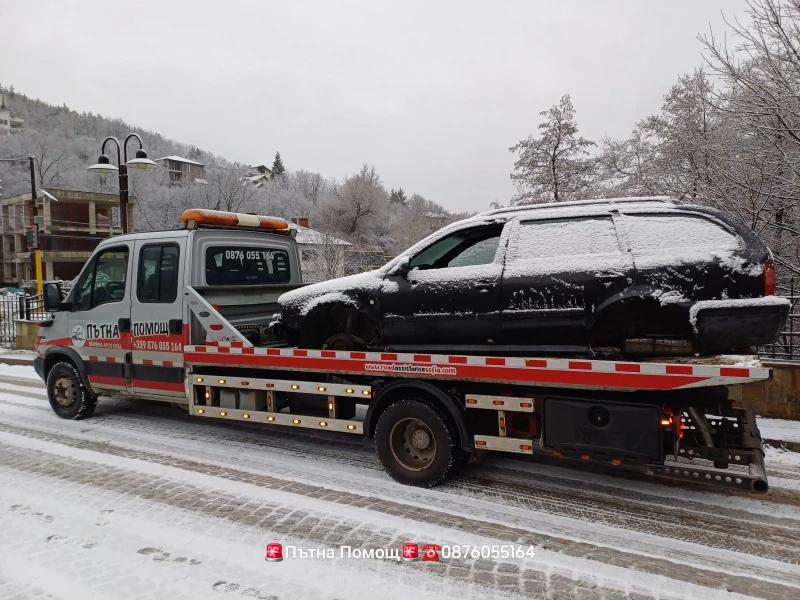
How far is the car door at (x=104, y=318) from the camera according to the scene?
7051mm

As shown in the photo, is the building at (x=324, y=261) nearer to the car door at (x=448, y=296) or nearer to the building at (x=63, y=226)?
the car door at (x=448, y=296)

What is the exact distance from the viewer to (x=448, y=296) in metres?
5.05

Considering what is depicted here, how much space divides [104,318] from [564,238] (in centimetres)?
586

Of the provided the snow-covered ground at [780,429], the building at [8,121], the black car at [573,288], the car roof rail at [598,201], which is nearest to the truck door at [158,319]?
the black car at [573,288]

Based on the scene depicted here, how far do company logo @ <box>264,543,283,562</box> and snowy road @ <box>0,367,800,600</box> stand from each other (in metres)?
0.07

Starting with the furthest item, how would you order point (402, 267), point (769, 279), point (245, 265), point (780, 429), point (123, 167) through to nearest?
point (123, 167) < point (245, 265) < point (780, 429) < point (402, 267) < point (769, 279)

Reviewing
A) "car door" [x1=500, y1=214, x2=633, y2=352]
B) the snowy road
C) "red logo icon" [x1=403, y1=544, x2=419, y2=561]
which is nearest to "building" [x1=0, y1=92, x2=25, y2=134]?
the snowy road

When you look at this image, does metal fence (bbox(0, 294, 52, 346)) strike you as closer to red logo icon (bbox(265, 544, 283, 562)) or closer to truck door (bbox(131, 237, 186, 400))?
truck door (bbox(131, 237, 186, 400))

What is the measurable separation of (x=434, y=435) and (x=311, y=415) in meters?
1.51

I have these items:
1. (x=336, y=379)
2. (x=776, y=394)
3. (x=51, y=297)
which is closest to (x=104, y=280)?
(x=51, y=297)

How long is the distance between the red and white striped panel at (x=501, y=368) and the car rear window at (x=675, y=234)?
967 mm

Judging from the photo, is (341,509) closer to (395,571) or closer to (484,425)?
(395,571)

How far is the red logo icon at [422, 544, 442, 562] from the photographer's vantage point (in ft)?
12.4

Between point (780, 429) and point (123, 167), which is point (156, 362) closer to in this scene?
point (780, 429)
